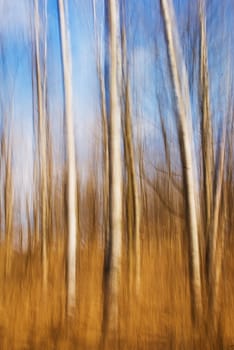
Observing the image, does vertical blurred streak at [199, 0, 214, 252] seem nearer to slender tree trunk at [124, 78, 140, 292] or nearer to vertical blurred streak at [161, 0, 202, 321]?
vertical blurred streak at [161, 0, 202, 321]

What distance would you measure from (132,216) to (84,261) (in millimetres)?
2032

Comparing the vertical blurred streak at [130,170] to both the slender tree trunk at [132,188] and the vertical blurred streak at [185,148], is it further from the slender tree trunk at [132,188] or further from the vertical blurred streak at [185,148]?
the vertical blurred streak at [185,148]

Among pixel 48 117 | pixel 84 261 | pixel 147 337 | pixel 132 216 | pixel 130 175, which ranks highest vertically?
pixel 48 117

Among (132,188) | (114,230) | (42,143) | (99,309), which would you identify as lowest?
(99,309)

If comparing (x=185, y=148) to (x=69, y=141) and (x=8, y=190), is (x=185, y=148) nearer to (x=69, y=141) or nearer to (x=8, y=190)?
(x=69, y=141)

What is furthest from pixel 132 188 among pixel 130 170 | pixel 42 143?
pixel 42 143

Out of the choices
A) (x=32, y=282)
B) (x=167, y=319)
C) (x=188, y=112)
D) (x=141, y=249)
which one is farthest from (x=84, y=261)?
(x=188, y=112)

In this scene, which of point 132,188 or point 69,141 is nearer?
point 69,141

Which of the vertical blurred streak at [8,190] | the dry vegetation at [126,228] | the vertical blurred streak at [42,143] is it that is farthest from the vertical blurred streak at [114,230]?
the vertical blurred streak at [8,190]

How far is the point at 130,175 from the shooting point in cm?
734

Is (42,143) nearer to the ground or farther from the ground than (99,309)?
farther from the ground

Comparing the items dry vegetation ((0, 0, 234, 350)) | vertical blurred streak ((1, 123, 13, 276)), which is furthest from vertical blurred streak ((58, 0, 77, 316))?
vertical blurred streak ((1, 123, 13, 276))

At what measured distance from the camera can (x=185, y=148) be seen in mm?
4609

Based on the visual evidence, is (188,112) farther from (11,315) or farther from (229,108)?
(11,315)
